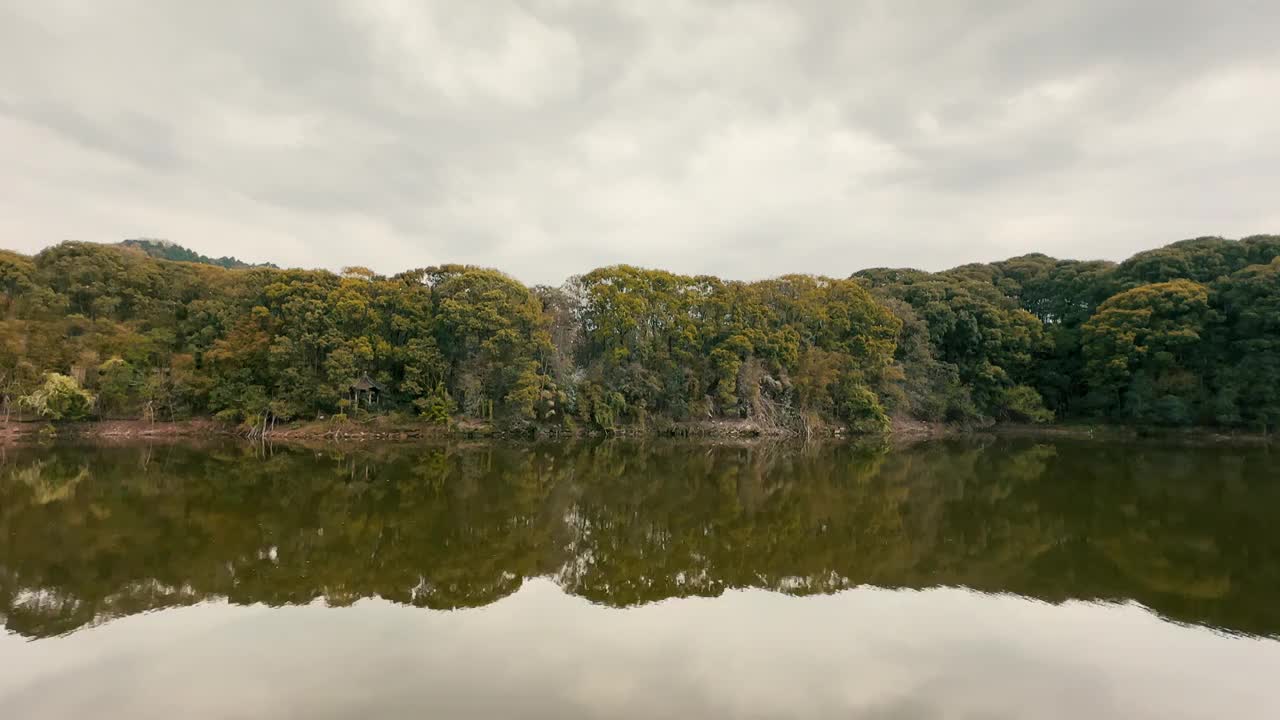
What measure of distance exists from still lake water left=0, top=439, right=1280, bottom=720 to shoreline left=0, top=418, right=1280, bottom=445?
528 inches

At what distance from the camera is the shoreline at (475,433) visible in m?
33.3

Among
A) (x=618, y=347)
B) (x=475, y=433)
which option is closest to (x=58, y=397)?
(x=475, y=433)

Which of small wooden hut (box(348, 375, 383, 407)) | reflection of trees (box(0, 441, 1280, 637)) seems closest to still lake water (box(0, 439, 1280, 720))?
reflection of trees (box(0, 441, 1280, 637))

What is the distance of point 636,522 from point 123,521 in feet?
40.8

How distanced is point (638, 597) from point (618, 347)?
92.4ft

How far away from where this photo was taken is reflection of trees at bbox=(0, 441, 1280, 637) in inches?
416

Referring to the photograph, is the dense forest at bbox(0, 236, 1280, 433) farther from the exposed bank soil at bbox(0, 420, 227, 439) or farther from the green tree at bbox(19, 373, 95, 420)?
the exposed bank soil at bbox(0, 420, 227, 439)

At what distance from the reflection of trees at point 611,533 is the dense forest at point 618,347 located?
10508 mm

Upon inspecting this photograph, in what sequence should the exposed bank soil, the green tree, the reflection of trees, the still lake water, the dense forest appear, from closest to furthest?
the still lake water
the reflection of trees
the green tree
the exposed bank soil
the dense forest

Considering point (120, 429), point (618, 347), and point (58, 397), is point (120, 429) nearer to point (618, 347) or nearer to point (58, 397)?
point (58, 397)

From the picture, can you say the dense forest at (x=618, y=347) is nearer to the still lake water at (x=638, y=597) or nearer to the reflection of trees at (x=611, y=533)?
the reflection of trees at (x=611, y=533)

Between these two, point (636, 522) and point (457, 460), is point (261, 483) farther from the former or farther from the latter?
point (636, 522)

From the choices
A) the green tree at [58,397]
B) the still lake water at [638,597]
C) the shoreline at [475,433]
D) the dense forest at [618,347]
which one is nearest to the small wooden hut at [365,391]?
the dense forest at [618,347]

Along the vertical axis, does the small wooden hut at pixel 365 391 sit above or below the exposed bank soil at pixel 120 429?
above
